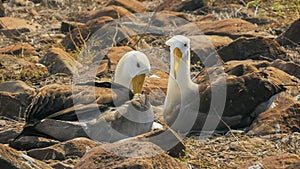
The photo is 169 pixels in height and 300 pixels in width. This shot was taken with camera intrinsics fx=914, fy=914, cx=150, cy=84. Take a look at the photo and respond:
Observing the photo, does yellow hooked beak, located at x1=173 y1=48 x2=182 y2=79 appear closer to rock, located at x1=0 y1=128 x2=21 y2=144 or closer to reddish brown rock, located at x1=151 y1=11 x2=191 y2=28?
rock, located at x1=0 y1=128 x2=21 y2=144

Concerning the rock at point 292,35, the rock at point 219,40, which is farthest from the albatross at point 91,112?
the rock at point 292,35

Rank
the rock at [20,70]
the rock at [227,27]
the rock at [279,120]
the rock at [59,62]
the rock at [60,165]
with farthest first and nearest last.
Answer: the rock at [227,27]
the rock at [59,62]
the rock at [20,70]
the rock at [279,120]
the rock at [60,165]

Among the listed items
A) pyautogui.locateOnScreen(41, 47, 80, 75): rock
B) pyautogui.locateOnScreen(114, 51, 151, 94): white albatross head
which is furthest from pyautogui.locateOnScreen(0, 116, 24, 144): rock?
pyautogui.locateOnScreen(41, 47, 80, 75): rock

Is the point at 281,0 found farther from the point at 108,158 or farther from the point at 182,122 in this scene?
the point at 108,158

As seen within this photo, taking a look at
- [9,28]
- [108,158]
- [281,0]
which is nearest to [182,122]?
[108,158]

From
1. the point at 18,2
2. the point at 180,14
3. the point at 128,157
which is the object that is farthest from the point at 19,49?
the point at 128,157

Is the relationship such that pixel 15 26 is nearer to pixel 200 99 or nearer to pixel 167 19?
pixel 167 19

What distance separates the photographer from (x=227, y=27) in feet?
40.4

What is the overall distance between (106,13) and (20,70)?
9.77 feet

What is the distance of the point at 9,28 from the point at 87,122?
581 cm

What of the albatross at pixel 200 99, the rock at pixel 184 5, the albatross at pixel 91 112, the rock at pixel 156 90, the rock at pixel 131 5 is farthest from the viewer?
the rock at pixel 131 5

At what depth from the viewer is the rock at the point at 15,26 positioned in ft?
43.4

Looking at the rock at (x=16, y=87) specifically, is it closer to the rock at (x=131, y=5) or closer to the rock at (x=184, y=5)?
the rock at (x=131, y=5)

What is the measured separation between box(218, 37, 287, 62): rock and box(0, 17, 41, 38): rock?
12.1 feet
